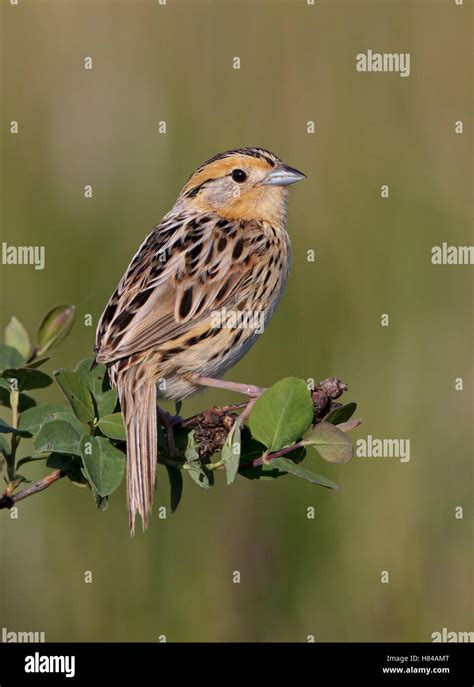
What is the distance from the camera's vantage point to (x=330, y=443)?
107 inches

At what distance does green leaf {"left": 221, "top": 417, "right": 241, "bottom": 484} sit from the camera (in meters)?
2.72

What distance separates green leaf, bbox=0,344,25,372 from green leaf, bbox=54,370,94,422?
0.18 meters

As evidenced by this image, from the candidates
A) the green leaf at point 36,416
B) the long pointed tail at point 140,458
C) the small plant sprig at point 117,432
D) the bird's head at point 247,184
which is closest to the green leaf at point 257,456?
the small plant sprig at point 117,432

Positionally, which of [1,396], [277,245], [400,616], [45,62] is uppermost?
A: [45,62]

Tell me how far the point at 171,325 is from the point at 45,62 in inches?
112

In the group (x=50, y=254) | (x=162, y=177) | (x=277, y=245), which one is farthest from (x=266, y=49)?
(x=277, y=245)

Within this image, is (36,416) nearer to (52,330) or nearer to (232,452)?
(52,330)

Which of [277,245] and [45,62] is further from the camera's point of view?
[45,62]

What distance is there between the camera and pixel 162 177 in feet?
19.0

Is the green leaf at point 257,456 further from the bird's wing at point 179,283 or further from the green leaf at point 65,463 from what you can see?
the bird's wing at point 179,283

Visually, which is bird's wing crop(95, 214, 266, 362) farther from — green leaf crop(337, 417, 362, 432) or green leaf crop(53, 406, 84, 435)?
green leaf crop(337, 417, 362, 432)

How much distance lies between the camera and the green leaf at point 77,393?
2.87 m

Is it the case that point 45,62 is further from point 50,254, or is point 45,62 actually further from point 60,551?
point 60,551

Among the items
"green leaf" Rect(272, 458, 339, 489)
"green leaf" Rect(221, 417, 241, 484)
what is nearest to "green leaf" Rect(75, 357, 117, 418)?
"green leaf" Rect(221, 417, 241, 484)
